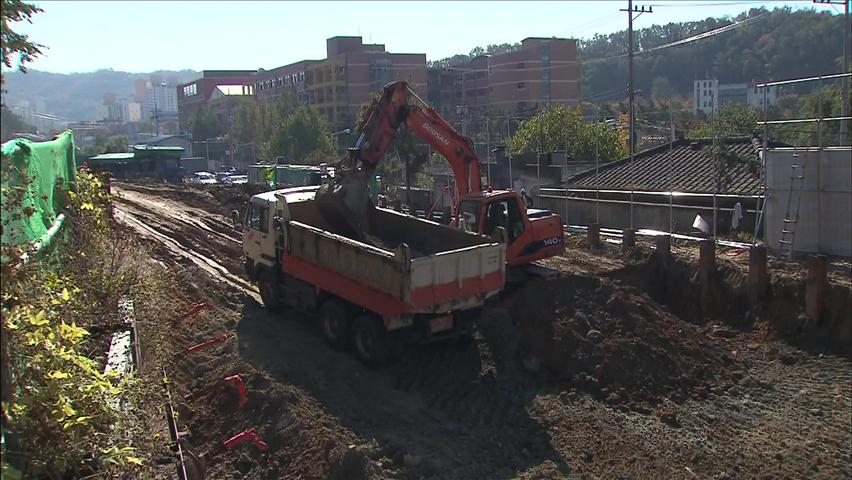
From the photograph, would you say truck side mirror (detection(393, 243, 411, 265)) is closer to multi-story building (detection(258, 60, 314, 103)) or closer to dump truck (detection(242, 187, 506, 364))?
dump truck (detection(242, 187, 506, 364))

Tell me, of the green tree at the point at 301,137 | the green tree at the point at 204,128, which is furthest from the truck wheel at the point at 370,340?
the green tree at the point at 204,128

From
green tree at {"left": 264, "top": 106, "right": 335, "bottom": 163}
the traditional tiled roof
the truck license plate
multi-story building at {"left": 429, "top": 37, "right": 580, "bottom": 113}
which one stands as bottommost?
the truck license plate

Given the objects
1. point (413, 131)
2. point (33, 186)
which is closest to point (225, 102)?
point (413, 131)

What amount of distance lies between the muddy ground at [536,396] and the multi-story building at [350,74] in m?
61.6

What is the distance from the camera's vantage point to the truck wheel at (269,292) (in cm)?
1438

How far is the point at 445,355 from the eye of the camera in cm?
1223

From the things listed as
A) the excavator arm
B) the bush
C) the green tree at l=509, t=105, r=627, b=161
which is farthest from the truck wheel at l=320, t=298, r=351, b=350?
the green tree at l=509, t=105, r=627, b=161

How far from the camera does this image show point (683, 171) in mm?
24031

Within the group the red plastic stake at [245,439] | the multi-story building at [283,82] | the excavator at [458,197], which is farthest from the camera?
the multi-story building at [283,82]

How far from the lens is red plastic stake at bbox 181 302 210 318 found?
46.7 ft

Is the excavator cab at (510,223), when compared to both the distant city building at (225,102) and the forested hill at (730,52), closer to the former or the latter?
the forested hill at (730,52)

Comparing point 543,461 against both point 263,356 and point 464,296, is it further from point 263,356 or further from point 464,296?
point 263,356

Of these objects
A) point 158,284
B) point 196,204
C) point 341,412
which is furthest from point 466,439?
point 196,204

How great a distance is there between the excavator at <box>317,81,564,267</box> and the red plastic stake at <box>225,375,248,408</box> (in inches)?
169
